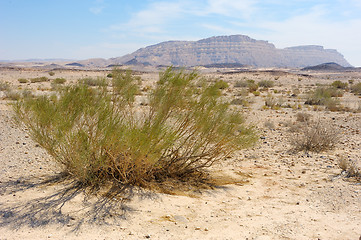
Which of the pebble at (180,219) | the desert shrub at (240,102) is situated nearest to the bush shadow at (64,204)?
the pebble at (180,219)

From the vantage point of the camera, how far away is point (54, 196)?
548cm

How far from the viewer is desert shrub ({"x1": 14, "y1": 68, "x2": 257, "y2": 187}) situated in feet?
18.3

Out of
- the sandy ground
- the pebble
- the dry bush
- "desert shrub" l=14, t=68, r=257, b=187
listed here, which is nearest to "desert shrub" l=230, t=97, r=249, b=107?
the sandy ground

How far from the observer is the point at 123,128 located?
18.6 ft

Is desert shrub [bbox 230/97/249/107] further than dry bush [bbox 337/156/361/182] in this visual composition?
Yes

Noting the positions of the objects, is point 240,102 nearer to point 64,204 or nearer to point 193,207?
point 193,207

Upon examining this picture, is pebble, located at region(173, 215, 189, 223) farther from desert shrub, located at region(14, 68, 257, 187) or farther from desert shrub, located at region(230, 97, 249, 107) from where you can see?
desert shrub, located at region(230, 97, 249, 107)

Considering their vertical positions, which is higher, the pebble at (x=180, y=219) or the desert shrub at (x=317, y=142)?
the desert shrub at (x=317, y=142)

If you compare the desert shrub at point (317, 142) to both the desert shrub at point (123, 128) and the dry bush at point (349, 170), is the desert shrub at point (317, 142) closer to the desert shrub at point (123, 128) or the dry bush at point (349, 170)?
the dry bush at point (349, 170)

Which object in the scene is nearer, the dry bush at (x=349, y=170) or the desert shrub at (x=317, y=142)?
the dry bush at (x=349, y=170)

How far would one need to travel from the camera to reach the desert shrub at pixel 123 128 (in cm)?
559

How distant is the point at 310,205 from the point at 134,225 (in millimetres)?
3176

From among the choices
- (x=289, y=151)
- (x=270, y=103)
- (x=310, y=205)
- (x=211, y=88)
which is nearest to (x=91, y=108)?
(x=211, y=88)

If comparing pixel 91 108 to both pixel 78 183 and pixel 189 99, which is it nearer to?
pixel 78 183
